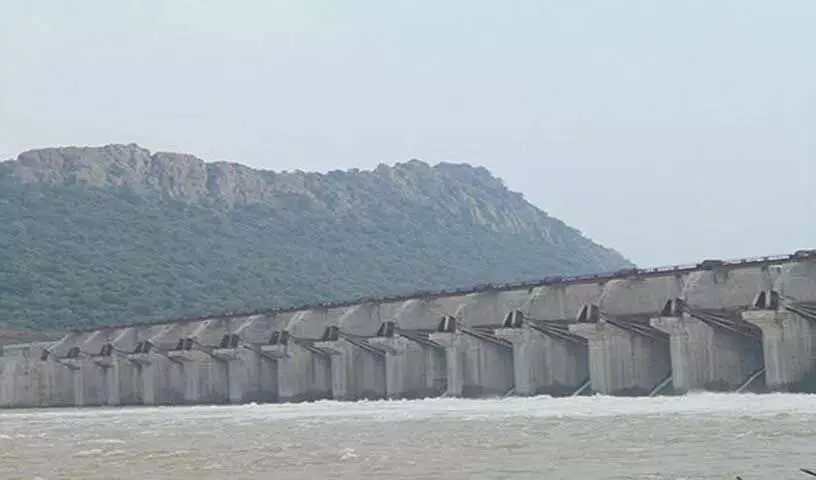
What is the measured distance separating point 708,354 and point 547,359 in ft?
21.4

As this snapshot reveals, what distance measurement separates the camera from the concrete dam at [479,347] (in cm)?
3228

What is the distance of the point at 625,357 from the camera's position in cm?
3509

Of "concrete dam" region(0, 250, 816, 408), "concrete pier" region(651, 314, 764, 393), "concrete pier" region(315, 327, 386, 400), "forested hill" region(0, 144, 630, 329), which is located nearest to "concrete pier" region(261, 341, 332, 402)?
"concrete dam" region(0, 250, 816, 408)

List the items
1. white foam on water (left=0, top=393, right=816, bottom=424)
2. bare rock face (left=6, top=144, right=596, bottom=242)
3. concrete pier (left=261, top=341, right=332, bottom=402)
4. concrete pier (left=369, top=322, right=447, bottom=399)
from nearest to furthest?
white foam on water (left=0, top=393, right=816, bottom=424), concrete pier (left=369, top=322, right=447, bottom=399), concrete pier (left=261, top=341, right=332, bottom=402), bare rock face (left=6, top=144, right=596, bottom=242)

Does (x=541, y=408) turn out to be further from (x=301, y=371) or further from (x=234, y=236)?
(x=234, y=236)

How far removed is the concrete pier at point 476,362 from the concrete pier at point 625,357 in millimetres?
5235

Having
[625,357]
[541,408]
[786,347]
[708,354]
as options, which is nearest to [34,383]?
[625,357]

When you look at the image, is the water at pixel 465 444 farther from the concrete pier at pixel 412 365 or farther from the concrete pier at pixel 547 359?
the concrete pier at pixel 412 365

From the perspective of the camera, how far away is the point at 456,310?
4191 centimetres

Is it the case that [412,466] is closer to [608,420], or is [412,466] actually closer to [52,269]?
[608,420]

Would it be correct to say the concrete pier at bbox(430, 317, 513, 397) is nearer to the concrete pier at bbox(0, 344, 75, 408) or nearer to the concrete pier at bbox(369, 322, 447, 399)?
the concrete pier at bbox(369, 322, 447, 399)

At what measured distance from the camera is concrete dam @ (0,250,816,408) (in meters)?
32.3

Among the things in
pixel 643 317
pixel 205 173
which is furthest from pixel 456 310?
pixel 205 173

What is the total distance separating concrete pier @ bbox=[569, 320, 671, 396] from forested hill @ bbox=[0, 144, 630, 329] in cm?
4616
